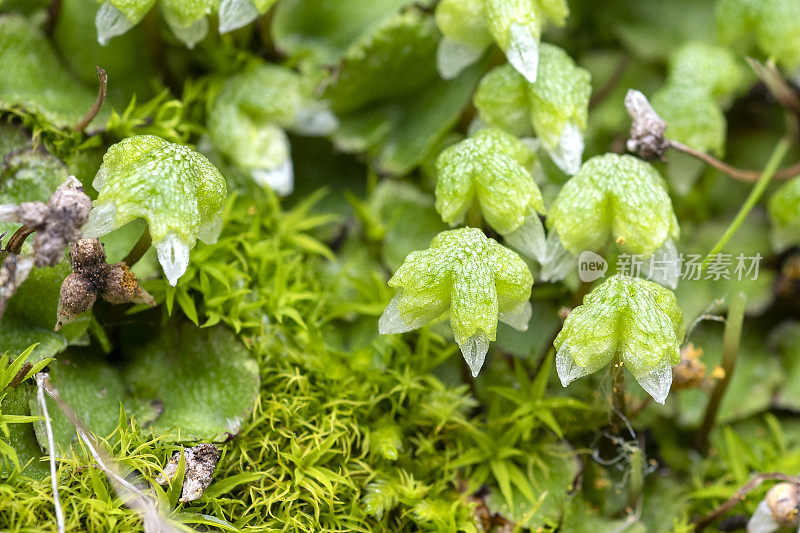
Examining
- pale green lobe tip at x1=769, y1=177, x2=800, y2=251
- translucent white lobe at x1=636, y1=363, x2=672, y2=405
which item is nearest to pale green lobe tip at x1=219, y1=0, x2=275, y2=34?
translucent white lobe at x1=636, y1=363, x2=672, y2=405

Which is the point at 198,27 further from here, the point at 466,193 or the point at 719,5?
the point at 719,5

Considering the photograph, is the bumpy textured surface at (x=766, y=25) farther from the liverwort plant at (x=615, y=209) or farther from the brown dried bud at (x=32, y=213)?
the brown dried bud at (x=32, y=213)

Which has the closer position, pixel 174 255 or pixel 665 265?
pixel 174 255

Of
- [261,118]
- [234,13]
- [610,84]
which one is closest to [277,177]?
[261,118]

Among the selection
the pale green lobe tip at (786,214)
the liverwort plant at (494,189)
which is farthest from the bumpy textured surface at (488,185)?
the pale green lobe tip at (786,214)

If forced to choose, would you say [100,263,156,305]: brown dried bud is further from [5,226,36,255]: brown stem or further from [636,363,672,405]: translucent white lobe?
[636,363,672,405]: translucent white lobe

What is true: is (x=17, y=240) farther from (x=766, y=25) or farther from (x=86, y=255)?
(x=766, y=25)
